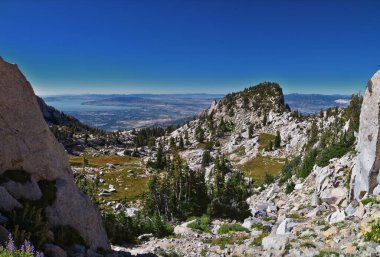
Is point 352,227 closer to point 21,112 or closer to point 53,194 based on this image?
point 53,194

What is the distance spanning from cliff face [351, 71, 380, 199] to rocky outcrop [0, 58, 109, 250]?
68.7 ft

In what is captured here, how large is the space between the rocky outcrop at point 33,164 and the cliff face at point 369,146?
2093 cm

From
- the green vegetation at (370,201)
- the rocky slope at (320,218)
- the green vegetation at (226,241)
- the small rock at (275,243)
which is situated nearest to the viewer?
the rocky slope at (320,218)

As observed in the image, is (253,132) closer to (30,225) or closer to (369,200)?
(369,200)

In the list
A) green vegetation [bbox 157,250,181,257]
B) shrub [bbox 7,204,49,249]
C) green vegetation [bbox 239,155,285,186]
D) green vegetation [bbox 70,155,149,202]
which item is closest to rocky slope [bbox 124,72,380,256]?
green vegetation [bbox 157,250,181,257]

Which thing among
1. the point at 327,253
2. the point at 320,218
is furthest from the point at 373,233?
the point at 320,218

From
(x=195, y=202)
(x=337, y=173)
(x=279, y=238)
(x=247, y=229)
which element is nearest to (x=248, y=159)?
(x=195, y=202)

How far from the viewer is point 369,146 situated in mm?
27375

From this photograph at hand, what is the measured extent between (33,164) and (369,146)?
2486 centimetres

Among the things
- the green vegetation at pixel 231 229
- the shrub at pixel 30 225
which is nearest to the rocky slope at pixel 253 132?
the green vegetation at pixel 231 229

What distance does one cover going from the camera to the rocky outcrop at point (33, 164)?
15391 mm

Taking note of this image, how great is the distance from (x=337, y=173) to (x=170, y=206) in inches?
1108

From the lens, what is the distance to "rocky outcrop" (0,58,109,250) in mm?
15391

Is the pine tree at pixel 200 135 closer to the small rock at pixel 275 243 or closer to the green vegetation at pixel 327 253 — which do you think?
the small rock at pixel 275 243
